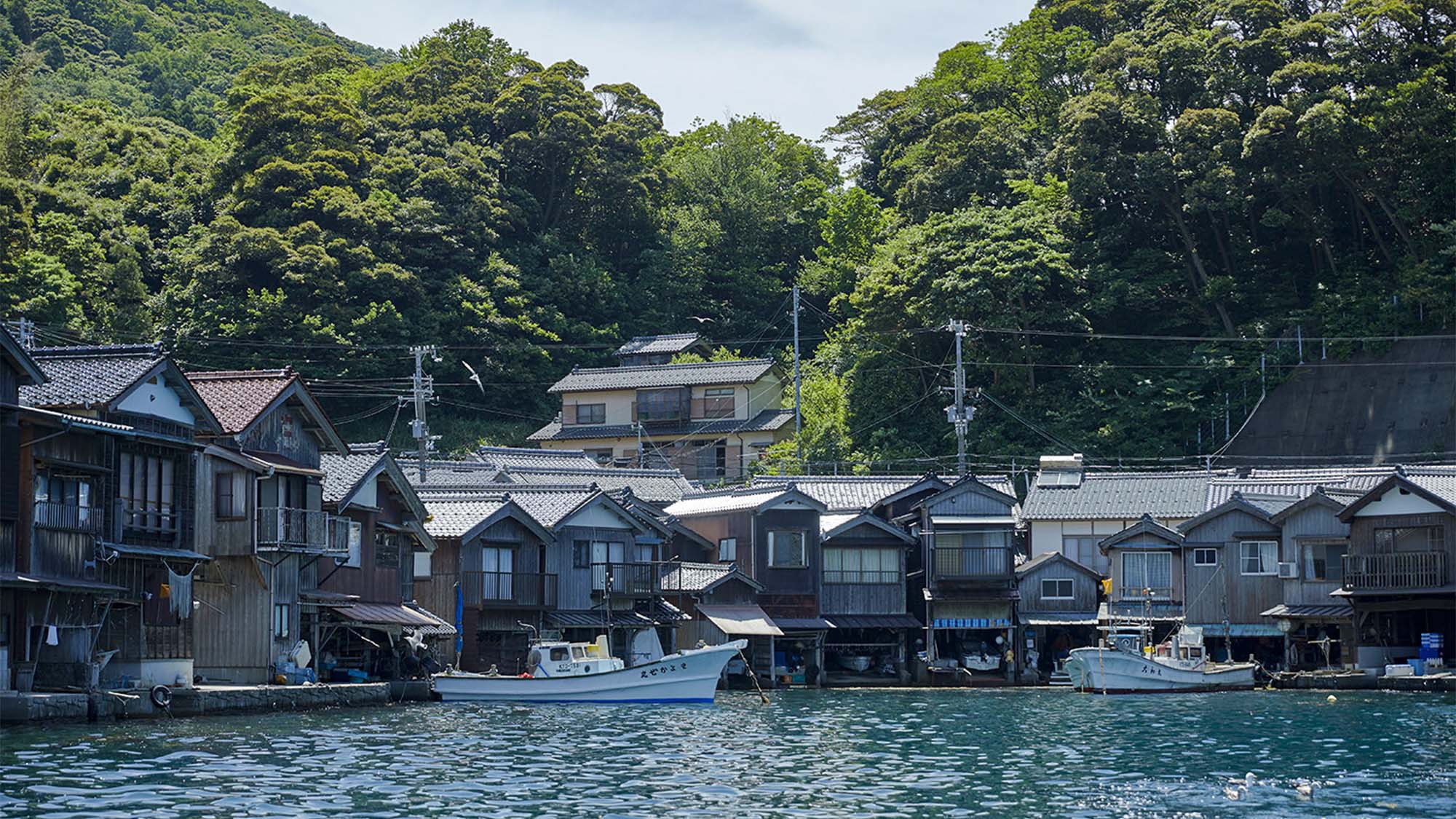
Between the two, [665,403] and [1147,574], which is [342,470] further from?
[665,403]

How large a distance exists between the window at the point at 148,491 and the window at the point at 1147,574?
3595 centimetres

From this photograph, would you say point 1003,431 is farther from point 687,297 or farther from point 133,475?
point 133,475

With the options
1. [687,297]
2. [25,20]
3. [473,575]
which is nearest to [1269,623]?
[473,575]

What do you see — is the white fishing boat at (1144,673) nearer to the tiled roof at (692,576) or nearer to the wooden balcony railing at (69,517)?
the tiled roof at (692,576)

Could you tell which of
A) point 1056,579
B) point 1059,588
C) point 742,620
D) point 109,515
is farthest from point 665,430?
point 109,515

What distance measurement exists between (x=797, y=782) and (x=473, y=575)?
90.5 feet

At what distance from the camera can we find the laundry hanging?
41375mm

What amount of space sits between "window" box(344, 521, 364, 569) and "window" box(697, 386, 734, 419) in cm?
4345

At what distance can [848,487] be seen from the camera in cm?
6956

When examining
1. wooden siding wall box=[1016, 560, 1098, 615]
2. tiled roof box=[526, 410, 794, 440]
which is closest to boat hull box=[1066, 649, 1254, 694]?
wooden siding wall box=[1016, 560, 1098, 615]

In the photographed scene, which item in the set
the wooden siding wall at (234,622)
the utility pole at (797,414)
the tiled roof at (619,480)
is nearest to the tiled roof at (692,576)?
the tiled roof at (619,480)

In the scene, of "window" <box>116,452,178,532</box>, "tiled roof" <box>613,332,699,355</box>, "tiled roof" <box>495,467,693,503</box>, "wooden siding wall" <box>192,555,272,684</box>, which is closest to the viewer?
"window" <box>116,452,178,532</box>

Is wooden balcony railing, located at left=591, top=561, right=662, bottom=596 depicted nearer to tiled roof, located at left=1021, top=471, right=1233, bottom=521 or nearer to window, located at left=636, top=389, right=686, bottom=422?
tiled roof, located at left=1021, top=471, right=1233, bottom=521

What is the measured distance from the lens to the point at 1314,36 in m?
77.8
